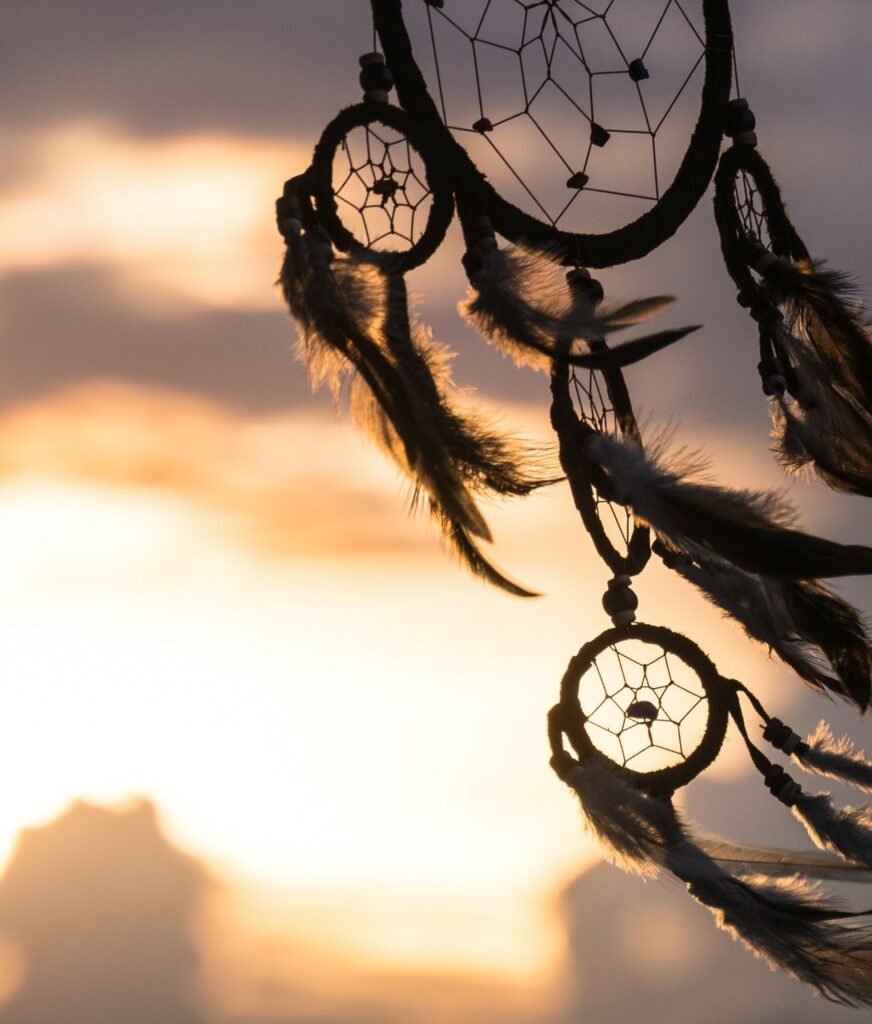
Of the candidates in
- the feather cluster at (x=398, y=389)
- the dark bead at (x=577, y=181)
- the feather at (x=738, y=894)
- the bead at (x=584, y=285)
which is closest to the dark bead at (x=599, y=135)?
the dark bead at (x=577, y=181)

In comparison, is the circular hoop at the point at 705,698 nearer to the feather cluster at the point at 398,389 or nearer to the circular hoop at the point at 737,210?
the feather cluster at the point at 398,389

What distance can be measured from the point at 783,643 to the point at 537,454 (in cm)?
83

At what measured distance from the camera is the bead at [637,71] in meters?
3.81

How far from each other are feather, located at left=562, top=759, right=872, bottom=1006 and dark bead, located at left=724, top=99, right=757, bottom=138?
1.71 metres

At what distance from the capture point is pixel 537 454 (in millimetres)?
3295

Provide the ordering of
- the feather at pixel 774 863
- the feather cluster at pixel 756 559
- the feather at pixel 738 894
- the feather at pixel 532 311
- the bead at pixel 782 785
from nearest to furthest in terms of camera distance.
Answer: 1. the feather cluster at pixel 756 559
2. the feather at pixel 532 311
3. the feather at pixel 738 894
4. the feather at pixel 774 863
5. the bead at pixel 782 785

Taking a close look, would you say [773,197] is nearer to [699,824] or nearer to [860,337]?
[860,337]

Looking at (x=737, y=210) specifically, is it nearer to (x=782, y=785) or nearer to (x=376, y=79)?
(x=376, y=79)

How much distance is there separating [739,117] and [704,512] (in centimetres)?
133

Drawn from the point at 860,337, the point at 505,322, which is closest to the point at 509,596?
the point at 505,322

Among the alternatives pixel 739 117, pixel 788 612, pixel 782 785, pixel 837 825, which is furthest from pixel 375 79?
pixel 837 825

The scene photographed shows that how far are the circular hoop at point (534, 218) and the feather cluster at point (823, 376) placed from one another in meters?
0.33

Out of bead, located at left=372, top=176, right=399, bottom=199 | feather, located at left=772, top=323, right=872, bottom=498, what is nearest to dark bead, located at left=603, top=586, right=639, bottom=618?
feather, located at left=772, top=323, right=872, bottom=498

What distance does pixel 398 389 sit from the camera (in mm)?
3191
